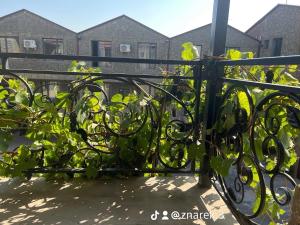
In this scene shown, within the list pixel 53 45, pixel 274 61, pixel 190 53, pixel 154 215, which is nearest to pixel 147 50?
pixel 53 45

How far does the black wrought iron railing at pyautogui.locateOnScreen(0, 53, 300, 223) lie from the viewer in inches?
34.6

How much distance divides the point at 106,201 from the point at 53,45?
12.5m

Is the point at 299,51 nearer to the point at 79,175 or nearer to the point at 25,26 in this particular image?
the point at 79,175

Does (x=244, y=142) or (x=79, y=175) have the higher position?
(x=244, y=142)

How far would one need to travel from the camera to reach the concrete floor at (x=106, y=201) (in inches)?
38.8

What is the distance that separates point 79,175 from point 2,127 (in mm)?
457

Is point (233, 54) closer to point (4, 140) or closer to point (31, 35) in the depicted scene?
point (4, 140)

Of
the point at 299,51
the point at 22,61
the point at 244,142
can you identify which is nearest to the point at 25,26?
the point at 22,61

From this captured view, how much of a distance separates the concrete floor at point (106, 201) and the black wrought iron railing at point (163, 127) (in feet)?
0.24

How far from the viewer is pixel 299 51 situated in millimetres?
10336

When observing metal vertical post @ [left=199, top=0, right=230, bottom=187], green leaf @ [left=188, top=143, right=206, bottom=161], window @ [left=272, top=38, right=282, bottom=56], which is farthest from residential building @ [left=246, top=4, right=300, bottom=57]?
green leaf @ [left=188, top=143, right=206, bottom=161]

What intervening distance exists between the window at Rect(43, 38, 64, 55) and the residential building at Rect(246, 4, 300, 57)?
1017 cm

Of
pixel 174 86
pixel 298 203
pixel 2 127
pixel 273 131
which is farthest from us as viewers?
pixel 174 86

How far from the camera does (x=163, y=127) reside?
49.2 inches
